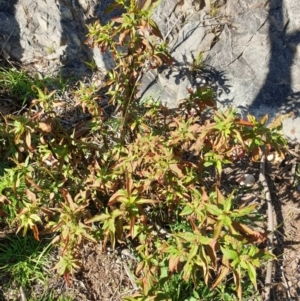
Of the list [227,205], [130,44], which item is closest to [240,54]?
[130,44]

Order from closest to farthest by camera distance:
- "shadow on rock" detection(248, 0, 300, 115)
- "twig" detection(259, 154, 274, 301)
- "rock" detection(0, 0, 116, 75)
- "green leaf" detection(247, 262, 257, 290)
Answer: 1. "green leaf" detection(247, 262, 257, 290)
2. "twig" detection(259, 154, 274, 301)
3. "shadow on rock" detection(248, 0, 300, 115)
4. "rock" detection(0, 0, 116, 75)

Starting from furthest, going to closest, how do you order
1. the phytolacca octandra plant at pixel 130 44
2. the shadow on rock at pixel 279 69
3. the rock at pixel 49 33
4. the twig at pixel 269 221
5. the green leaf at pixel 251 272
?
1. the rock at pixel 49 33
2. the shadow on rock at pixel 279 69
3. the twig at pixel 269 221
4. the phytolacca octandra plant at pixel 130 44
5. the green leaf at pixel 251 272

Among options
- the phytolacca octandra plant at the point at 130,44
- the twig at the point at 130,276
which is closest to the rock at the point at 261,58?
the phytolacca octandra plant at the point at 130,44

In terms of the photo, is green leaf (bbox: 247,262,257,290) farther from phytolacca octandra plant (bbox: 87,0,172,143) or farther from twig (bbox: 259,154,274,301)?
phytolacca octandra plant (bbox: 87,0,172,143)

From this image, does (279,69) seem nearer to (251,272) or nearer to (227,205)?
(227,205)

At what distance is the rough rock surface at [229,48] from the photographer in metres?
3.27

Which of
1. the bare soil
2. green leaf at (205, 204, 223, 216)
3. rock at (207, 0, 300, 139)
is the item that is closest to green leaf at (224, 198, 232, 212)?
green leaf at (205, 204, 223, 216)

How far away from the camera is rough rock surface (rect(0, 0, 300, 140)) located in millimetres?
3273

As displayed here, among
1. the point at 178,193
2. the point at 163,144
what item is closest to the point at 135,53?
the point at 163,144

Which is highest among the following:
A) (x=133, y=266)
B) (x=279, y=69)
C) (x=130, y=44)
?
(x=279, y=69)

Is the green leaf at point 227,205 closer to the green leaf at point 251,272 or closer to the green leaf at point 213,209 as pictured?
the green leaf at point 213,209

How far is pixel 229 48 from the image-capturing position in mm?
3367

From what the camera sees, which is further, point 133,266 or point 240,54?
point 240,54

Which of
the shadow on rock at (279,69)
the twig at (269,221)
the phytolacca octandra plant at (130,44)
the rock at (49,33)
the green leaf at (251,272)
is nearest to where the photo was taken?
the green leaf at (251,272)
